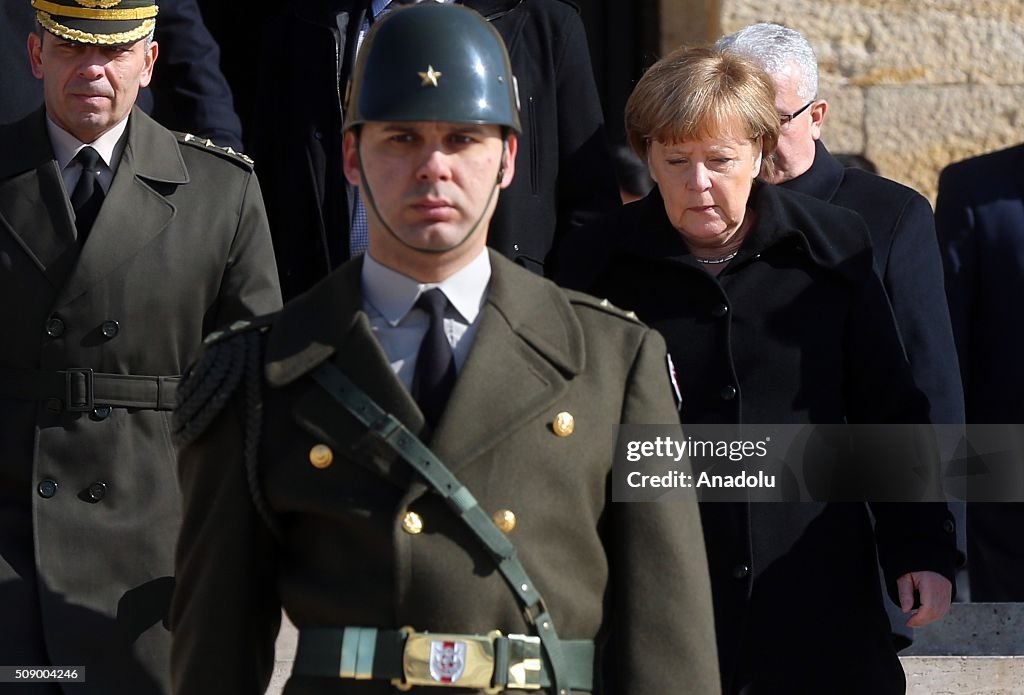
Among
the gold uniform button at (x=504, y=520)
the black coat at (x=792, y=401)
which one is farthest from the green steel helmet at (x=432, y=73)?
the black coat at (x=792, y=401)

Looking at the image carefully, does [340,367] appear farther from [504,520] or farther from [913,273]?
[913,273]

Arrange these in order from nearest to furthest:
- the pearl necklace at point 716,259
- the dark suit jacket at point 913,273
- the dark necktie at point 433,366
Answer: the dark necktie at point 433,366 < the pearl necklace at point 716,259 < the dark suit jacket at point 913,273

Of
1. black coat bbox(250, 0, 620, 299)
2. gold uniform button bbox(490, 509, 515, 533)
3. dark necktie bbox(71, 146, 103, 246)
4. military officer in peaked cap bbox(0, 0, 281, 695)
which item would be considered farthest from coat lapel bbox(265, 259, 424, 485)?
black coat bbox(250, 0, 620, 299)

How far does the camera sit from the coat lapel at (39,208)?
161 inches

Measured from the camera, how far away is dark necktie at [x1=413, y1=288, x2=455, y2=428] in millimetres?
2996

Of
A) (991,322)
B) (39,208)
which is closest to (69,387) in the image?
(39,208)

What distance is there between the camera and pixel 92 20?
162 inches

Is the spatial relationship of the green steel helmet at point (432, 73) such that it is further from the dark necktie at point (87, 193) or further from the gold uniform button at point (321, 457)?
the dark necktie at point (87, 193)

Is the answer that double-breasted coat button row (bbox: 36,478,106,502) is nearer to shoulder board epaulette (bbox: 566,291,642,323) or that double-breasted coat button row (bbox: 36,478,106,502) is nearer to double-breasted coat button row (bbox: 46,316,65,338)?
double-breasted coat button row (bbox: 46,316,65,338)

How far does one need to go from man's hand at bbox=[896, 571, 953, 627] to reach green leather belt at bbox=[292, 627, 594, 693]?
1.22 meters

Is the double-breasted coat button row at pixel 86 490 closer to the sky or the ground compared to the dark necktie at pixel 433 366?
closer to the sky

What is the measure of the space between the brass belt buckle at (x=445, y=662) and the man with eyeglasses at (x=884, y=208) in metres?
1.51

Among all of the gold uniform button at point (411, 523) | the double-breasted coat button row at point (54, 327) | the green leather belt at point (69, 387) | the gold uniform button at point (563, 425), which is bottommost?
the gold uniform button at point (411, 523)

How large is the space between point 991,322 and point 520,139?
1.44 metres
